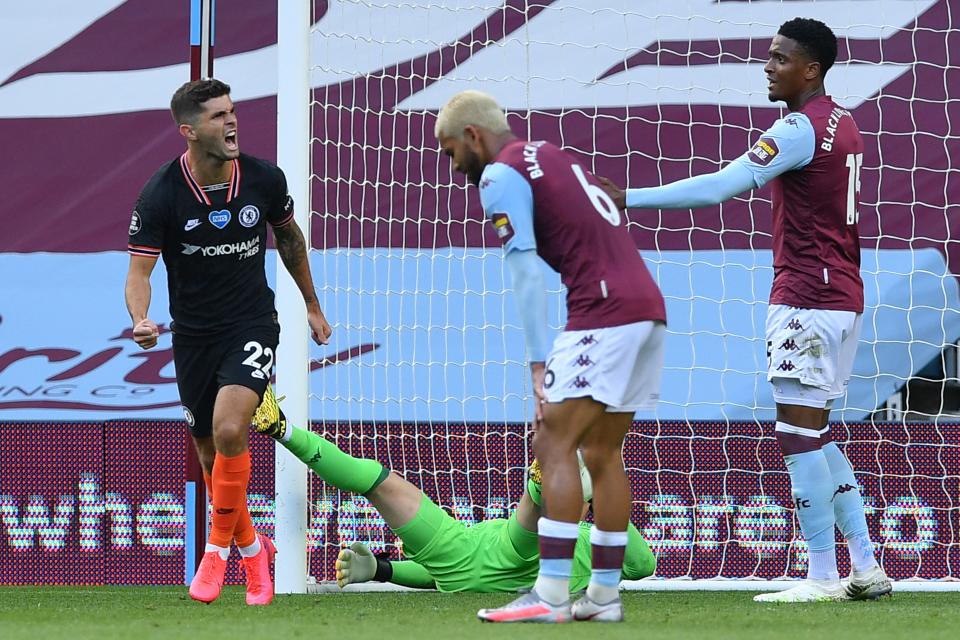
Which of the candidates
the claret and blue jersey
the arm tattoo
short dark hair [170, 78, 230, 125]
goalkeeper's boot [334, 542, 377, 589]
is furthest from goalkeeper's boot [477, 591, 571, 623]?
short dark hair [170, 78, 230, 125]

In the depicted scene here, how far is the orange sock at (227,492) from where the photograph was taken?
5281 millimetres

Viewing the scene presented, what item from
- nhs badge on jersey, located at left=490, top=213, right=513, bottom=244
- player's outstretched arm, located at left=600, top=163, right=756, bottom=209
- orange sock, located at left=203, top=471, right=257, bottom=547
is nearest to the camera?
nhs badge on jersey, located at left=490, top=213, right=513, bottom=244

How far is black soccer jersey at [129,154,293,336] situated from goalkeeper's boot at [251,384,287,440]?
0.34 metres

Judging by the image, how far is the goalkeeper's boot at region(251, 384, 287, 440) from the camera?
18.1ft

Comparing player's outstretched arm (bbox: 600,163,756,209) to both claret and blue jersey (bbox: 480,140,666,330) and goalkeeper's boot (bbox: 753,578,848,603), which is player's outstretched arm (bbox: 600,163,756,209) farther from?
goalkeeper's boot (bbox: 753,578,848,603)

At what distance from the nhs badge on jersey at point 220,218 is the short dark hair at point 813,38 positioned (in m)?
2.17

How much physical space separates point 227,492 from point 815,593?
7.17 ft

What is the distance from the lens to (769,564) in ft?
21.8

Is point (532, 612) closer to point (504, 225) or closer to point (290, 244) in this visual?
point (504, 225)

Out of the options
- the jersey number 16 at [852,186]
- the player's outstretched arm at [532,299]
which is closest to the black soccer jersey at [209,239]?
the player's outstretched arm at [532,299]

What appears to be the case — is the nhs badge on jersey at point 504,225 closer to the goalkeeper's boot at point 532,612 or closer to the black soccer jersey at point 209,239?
the goalkeeper's boot at point 532,612

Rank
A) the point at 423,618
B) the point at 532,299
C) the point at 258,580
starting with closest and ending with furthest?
the point at 532,299
the point at 423,618
the point at 258,580

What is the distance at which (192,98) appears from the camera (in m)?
5.36

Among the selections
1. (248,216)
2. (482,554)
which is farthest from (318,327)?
(482,554)
